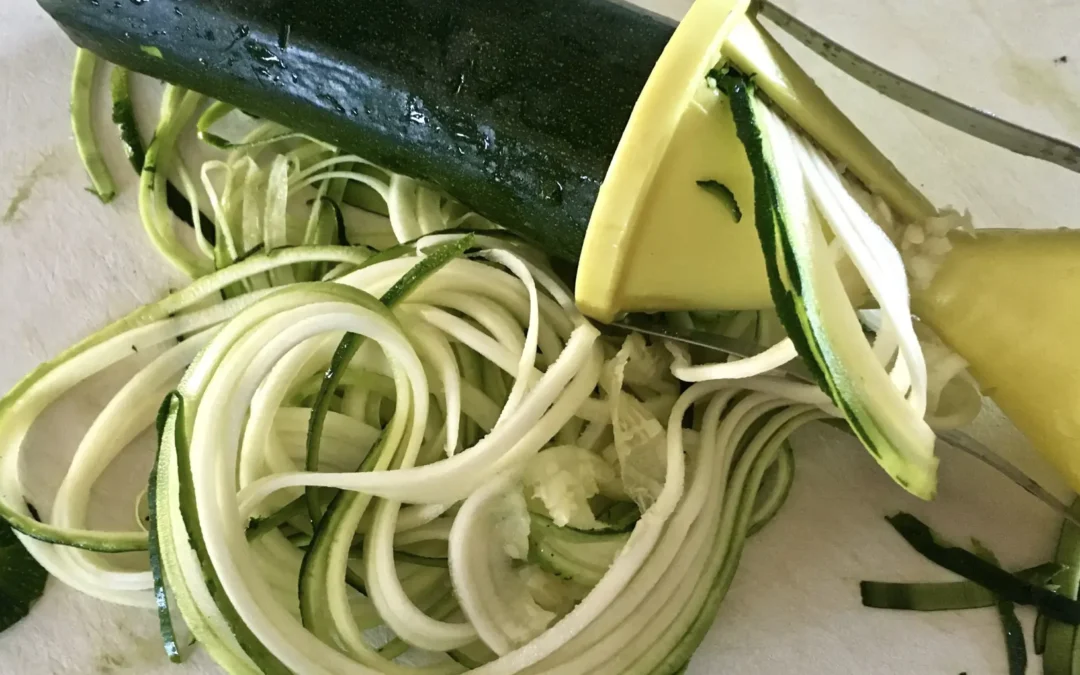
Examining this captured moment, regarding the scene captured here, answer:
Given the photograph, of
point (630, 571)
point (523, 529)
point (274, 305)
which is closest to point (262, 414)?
point (274, 305)

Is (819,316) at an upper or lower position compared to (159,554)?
upper

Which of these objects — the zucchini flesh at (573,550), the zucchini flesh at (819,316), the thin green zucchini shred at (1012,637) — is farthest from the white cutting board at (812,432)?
the zucchini flesh at (819,316)

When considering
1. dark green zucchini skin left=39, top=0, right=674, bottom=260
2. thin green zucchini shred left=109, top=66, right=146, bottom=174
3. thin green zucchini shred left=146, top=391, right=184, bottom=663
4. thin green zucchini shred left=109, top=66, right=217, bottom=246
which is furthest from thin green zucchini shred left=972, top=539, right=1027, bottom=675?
thin green zucchini shred left=109, top=66, right=146, bottom=174

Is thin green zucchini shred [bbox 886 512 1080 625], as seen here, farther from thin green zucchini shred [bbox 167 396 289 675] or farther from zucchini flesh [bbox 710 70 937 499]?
thin green zucchini shred [bbox 167 396 289 675]

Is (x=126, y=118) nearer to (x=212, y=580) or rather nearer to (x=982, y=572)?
(x=212, y=580)

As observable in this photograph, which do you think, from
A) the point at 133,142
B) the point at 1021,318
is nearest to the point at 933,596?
the point at 1021,318
